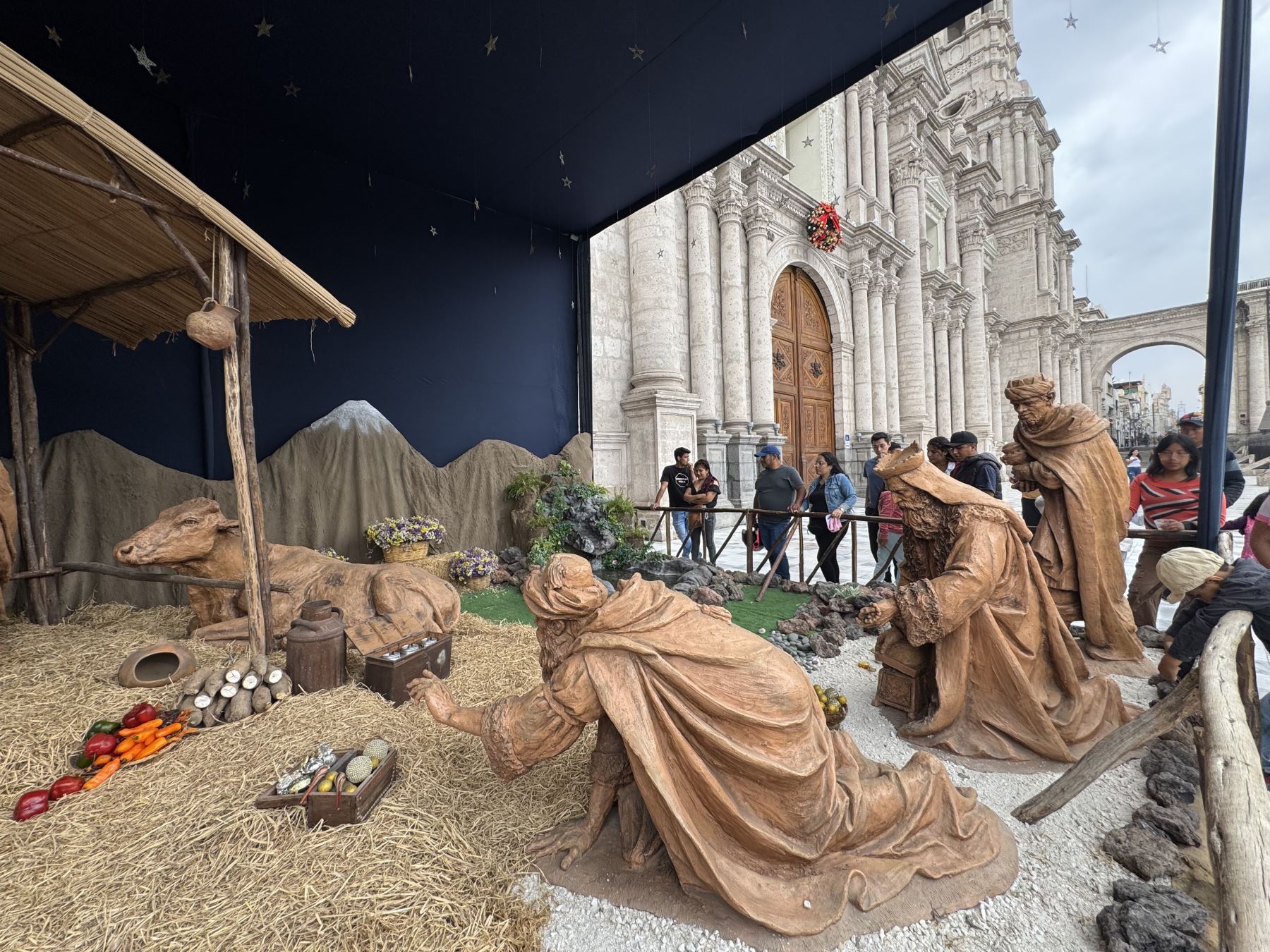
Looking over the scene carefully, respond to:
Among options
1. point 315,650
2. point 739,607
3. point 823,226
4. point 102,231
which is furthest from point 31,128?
point 823,226

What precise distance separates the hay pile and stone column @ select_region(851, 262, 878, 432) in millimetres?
13711

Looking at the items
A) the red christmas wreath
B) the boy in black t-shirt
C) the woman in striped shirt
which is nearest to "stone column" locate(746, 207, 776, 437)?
the red christmas wreath

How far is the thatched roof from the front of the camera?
2.30 metres

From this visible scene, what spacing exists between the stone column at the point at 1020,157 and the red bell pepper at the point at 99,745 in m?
33.2

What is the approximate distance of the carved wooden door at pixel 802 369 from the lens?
41.2 ft

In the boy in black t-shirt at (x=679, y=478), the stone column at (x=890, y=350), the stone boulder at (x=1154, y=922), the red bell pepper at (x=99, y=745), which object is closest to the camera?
the stone boulder at (x=1154, y=922)

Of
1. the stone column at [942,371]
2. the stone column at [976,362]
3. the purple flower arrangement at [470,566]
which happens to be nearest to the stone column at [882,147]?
the stone column at [942,371]

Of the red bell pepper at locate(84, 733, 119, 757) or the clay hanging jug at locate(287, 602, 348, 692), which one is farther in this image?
the clay hanging jug at locate(287, 602, 348, 692)

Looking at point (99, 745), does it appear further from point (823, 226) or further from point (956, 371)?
point (956, 371)

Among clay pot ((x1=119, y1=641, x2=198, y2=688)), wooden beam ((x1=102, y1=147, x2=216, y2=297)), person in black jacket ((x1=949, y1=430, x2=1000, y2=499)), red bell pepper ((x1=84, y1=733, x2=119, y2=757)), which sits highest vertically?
wooden beam ((x1=102, y1=147, x2=216, y2=297))

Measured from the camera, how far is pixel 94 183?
229 cm

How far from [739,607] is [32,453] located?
5903 mm

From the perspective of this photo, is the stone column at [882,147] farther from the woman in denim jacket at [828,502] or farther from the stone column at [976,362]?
the woman in denim jacket at [828,502]

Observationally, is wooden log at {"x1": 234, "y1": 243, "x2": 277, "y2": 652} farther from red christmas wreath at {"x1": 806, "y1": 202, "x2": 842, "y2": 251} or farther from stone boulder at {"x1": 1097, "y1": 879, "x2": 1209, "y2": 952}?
red christmas wreath at {"x1": 806, "y1": 202, "x2": 842, "y2": 251}
